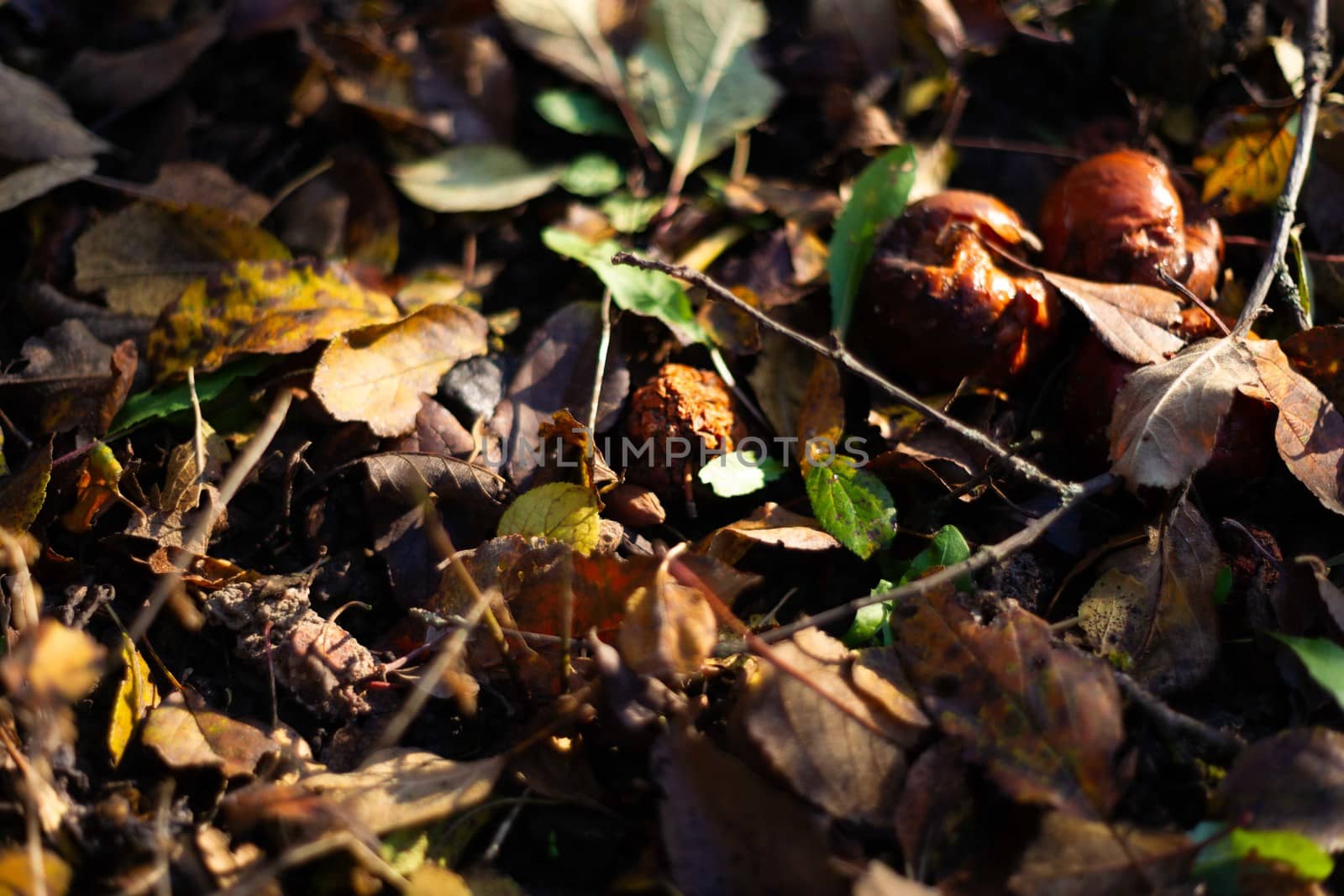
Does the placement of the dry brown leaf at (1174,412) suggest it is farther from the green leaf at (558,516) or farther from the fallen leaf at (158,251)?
the fallen leaf at (158,251)

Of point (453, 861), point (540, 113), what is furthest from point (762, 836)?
point (540, 113)

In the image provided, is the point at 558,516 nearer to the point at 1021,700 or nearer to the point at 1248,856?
the point at 1021,700

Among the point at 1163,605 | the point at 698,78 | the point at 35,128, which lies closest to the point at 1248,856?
the point at 1163,605

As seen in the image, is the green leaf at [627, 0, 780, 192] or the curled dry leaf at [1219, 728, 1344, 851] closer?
the curled dry leaf at [1219, 728, 1344, 851]

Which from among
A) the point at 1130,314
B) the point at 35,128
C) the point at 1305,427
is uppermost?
the point at 35,128

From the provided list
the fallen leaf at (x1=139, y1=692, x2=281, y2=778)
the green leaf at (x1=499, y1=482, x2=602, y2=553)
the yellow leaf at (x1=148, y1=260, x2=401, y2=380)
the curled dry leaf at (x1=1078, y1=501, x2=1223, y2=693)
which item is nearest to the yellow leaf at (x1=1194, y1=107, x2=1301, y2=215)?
the curled dry leaf at (x1=1078, y1=501, x2=1223, y2=693)

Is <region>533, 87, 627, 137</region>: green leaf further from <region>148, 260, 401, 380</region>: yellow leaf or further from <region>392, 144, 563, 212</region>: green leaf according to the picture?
<region>148, 260, 401, 380</region>: yellow leaf

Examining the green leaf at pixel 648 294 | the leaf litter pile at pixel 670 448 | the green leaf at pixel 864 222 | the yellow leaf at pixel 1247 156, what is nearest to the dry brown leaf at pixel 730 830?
the leaf litter pile at pixel 670 448
